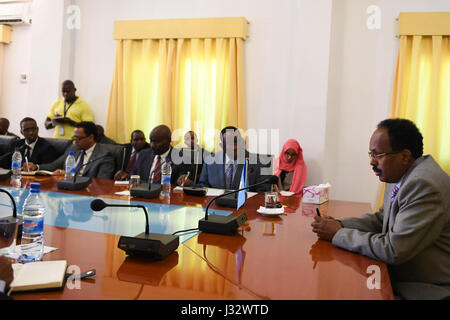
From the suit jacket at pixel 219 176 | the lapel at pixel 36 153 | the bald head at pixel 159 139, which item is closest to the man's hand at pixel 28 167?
the lapel at pixel 36 153

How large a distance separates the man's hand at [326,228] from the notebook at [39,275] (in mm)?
1054

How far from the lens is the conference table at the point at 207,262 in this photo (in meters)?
1.09

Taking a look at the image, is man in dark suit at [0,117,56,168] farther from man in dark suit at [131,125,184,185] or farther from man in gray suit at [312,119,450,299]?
man in gray suit at [312,119,450,299]

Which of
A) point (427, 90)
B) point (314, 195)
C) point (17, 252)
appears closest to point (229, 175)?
point (314, 195)

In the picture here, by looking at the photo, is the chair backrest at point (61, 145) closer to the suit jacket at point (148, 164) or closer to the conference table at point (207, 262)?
the suit jacket at point (148, 164)

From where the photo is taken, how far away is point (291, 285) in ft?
3.82

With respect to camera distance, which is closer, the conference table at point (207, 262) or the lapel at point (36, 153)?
the conference table at point (207, 262)

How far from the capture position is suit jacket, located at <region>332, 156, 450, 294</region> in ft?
4.74

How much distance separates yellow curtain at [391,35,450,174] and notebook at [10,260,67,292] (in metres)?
4.41

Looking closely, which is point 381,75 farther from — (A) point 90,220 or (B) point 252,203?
(A) point 90,220

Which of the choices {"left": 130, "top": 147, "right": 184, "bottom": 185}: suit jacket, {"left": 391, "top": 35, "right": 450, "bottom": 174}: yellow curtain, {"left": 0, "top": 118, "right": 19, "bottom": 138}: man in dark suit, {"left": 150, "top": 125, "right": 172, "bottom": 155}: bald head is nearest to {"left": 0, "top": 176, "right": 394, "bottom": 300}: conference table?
{"left": 130, "top": 147, "right": 184, "bottom": 185}: suit jacket

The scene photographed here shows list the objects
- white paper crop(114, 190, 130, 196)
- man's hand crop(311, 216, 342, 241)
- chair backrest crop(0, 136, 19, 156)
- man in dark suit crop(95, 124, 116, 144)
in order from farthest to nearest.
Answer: man in dark suit crop(95, 124, 116, 144), chair backrest crop(0, 136, 19, 156), white paper crop(114, 190, 130, 196), man's hand crop(311, 216, 342, 241)

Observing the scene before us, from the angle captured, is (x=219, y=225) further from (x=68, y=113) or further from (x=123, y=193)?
(x=68, y=113)
